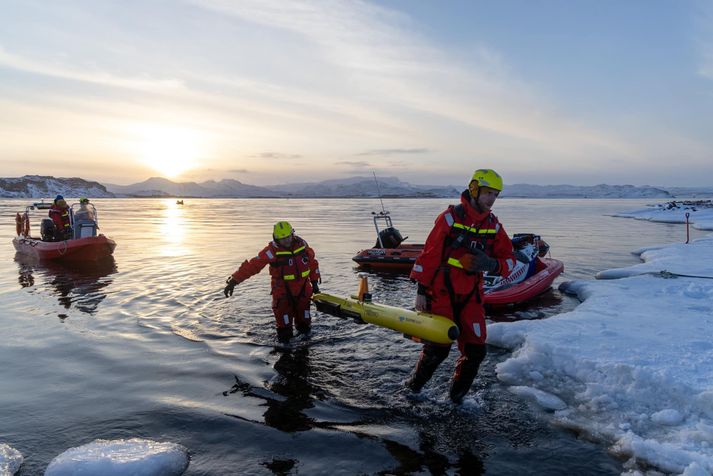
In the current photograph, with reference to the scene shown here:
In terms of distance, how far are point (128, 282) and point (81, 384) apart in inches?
285

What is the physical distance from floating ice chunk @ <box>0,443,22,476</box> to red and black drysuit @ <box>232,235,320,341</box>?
338 cm

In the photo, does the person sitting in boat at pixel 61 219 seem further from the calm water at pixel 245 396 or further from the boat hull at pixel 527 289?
the boat hull at pixel 527 289

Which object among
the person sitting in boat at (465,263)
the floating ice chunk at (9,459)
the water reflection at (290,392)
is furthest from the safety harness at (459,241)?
the floating ice chunk at (9,459)

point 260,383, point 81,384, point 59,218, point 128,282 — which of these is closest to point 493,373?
point 260,383

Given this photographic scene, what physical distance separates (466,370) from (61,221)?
682 inches

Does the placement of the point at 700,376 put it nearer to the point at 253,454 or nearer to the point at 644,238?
the point at 253,454

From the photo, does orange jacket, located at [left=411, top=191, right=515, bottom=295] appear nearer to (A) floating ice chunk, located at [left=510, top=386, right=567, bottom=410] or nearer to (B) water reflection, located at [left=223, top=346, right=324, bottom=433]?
(A) floating ice chunk, located at [left=510, top=386, right=567, bottom=410]

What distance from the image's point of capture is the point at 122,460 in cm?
390

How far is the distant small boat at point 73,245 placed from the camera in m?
16.0

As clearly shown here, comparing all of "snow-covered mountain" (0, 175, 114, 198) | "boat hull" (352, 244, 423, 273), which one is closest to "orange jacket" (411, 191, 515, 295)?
"boat hull" (352, 244, 423, 273)

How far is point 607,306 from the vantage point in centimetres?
911

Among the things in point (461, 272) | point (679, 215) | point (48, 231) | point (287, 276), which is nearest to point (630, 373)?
point (461, 272)

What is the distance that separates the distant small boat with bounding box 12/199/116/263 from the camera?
1597 centimetres

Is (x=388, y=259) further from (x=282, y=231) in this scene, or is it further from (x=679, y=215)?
(x=679, y=215)
